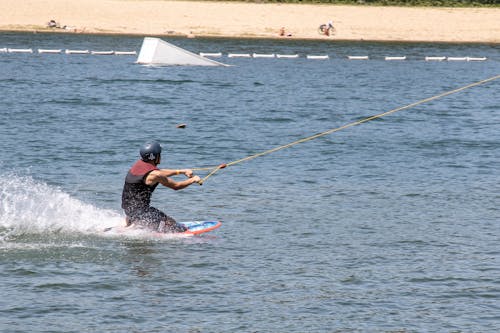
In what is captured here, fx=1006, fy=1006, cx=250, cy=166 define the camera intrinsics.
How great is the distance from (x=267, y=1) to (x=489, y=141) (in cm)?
6258

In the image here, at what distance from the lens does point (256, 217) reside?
22547 mm

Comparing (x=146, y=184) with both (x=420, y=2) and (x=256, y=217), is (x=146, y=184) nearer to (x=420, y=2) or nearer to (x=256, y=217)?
(x=256, y=217)

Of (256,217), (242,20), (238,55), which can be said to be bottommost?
(238,55)

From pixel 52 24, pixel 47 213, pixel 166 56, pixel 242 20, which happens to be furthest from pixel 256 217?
pixel 242 20

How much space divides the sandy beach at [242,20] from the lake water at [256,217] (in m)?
38.9

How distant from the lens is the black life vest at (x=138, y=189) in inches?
766

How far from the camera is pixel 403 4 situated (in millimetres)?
98500

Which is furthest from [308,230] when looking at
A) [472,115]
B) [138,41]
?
[138,41]

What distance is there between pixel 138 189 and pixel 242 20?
2841 inches

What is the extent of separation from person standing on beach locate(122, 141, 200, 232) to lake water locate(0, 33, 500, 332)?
0.42 m

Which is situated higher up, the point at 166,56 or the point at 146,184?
the point at 146,184

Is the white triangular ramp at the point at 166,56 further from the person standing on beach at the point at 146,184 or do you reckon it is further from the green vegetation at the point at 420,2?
the person standing on beach at the point at 146,184

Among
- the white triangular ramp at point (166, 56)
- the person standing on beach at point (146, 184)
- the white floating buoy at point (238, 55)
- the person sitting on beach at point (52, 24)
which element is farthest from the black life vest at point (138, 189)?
the person sitting on beach at point (52, 24)

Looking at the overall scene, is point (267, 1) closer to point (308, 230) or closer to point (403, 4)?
point (403, 4)
